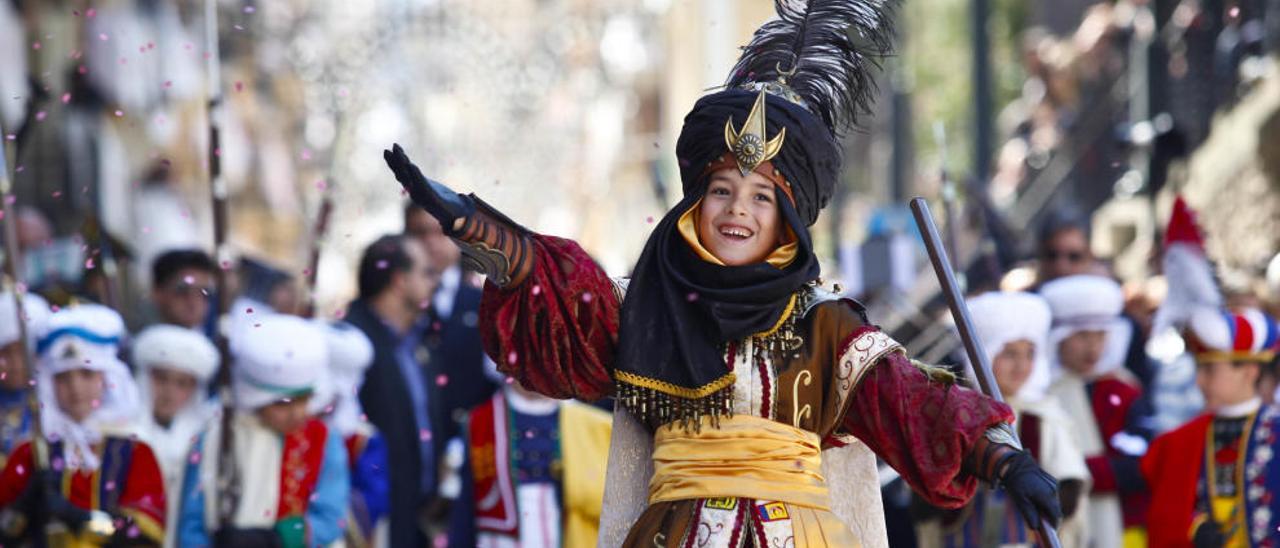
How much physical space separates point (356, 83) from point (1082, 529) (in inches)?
429

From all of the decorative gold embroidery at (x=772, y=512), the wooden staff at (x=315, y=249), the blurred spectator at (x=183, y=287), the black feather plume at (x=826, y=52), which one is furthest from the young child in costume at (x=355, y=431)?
the decorative gold embroidery at (x=772, y=512)

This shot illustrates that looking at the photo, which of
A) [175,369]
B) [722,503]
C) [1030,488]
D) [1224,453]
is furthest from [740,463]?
[175,369]

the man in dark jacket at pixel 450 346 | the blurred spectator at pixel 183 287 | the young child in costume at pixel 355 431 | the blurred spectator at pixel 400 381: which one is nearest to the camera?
the young child in costume at pixel 355 431

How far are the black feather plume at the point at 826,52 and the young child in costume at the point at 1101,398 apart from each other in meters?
3.25

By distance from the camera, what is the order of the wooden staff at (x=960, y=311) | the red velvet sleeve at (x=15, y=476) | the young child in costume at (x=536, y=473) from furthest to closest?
the young child in costume at (x=536, y=473), the red velvet sleeve at (x=15, y=476), the wooden staff at (x=960, y=311)

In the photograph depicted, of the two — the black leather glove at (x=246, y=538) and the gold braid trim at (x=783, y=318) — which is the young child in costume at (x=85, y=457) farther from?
the gold braid trim at (x=783, y=318)

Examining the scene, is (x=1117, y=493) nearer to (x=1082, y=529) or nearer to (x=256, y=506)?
(x=1082, y=529)

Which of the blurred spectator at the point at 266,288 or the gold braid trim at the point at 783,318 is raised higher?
the blurred spectator at the point at 266,288

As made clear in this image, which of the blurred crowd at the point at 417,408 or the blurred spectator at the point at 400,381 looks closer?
the blurred crowd at the point at 417,408

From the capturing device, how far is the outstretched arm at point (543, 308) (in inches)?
209

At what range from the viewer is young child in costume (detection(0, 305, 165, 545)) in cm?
771

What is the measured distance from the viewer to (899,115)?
21.9m

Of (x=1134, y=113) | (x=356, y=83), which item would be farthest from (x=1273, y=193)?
(x=356, y=83)

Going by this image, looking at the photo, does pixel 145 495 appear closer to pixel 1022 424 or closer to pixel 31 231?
pixel 1022 424
